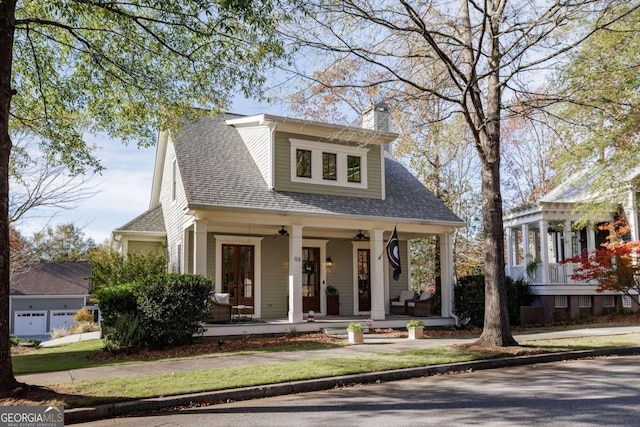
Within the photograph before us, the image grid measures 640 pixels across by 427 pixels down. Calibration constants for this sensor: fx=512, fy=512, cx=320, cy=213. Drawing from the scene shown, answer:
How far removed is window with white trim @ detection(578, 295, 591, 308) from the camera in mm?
19266

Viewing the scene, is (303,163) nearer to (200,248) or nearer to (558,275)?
(200,248)

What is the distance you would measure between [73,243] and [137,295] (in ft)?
153

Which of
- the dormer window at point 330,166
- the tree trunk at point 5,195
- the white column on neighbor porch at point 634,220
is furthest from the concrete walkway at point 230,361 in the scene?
the white column on neighbor porch at point 634,220

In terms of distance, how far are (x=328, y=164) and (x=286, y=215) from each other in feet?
10.6

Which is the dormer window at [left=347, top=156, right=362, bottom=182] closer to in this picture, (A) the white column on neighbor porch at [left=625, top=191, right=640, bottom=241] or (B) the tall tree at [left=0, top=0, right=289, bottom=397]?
(B) the tall tree at [left=0, top=0, right=289, bottom=397]

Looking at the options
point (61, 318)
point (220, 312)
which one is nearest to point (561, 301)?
point (220, 312)

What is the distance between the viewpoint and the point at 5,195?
23.3ft

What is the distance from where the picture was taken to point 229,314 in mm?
14523

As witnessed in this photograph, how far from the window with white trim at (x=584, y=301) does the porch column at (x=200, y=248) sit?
14.1 meters

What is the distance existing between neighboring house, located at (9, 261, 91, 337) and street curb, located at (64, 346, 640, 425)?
31159 mm

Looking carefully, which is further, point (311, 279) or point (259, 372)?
point (311, 279)

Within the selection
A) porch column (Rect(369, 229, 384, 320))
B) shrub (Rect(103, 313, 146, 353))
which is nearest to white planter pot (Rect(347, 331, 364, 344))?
porch column (Rect(369, 229, 384, 320))

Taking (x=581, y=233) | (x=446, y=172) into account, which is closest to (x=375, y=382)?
(x=581, y=233)

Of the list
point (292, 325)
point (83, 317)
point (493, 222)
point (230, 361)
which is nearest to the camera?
point (230, 361)
